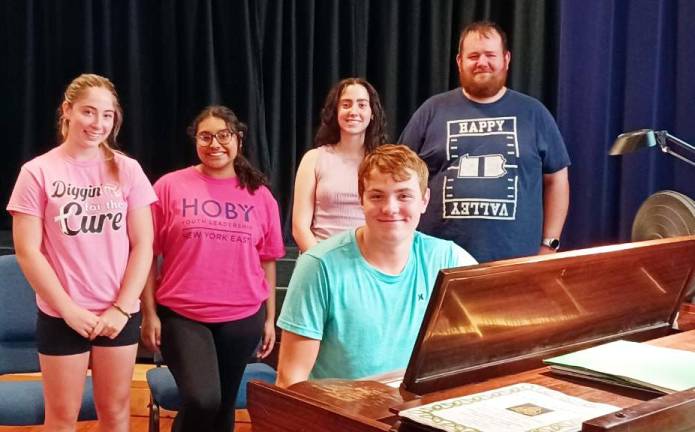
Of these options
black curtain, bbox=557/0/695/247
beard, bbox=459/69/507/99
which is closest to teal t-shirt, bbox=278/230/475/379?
beard, bbox=459/69/507/99

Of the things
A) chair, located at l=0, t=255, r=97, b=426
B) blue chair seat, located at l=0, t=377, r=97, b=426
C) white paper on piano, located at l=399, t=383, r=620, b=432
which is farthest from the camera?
chair, located at l=0, t=255, r=97, b=426

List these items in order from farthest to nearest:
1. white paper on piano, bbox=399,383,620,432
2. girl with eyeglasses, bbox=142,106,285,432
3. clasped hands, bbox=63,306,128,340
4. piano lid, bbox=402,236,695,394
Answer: girl with eyeglasses, bbox=142,106,285,432 < clasped hands, bbox=63,306,128,340 < piano lid, bbox=402,236,695,394 < white paper on piano, bbox=399,383,620,432

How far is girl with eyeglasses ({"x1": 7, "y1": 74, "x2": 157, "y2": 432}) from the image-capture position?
2.23 meters

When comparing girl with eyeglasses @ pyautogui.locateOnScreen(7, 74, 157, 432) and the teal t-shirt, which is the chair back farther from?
the teal t-shirt

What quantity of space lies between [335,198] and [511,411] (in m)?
1.71

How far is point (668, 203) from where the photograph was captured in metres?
2.83

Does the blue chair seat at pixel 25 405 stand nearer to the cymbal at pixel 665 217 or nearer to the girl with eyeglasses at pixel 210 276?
the girl with eyeglasses at pixel 210 276

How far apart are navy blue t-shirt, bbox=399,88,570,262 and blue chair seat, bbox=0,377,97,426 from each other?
1.27 meters

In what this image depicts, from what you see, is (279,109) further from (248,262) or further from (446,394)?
(446,394)

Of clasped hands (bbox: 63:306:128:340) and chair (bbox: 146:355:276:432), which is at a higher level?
clasped hands (bbox: 63:306:128:340)

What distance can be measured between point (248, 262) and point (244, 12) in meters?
1.63

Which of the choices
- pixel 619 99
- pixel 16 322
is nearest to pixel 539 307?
pixel 16 322

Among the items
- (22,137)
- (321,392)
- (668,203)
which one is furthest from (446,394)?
(22,137)

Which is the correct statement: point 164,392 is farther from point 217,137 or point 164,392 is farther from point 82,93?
point 82,93
